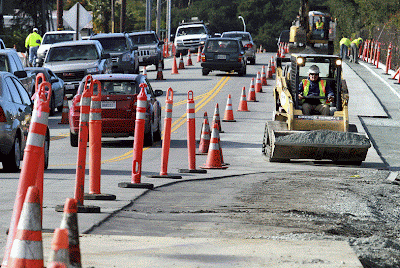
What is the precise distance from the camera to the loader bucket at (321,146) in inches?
629

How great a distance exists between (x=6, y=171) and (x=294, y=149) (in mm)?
5519

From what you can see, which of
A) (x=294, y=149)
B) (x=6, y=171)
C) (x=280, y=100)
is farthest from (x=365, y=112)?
(x=6, y=171)

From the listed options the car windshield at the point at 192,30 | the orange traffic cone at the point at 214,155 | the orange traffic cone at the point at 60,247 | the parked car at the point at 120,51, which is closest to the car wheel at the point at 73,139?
the orange traffic cone at the point at 214,155

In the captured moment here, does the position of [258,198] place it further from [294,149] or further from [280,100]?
[280,100]

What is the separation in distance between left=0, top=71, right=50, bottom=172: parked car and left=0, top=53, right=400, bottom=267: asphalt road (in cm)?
38

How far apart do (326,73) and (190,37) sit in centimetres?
4032

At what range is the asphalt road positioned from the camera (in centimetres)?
802

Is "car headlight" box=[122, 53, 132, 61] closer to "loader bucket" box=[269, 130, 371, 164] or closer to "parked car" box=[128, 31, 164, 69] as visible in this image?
"parked car" box=[128, 31, 164, 69]

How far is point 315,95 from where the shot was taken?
18438mm

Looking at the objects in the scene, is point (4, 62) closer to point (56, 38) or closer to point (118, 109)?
point (118, 109)

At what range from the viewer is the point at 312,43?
2938cm

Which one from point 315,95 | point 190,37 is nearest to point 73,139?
point 315,95

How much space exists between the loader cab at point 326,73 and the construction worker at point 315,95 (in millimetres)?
142

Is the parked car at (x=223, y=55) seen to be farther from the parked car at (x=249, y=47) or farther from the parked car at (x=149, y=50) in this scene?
the parked car at (x=249, y=47)
